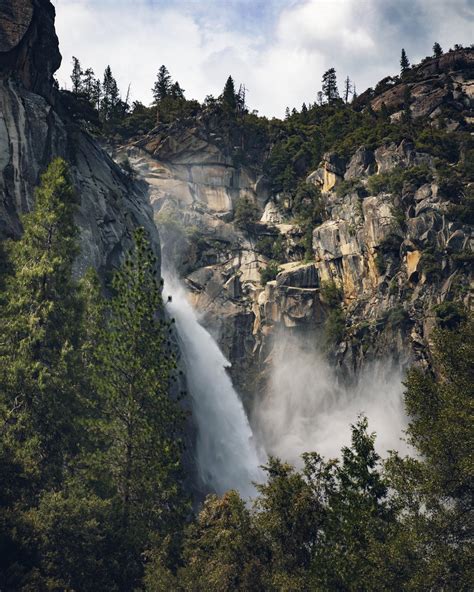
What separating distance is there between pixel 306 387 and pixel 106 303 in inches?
1362

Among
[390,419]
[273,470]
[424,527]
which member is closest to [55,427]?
[273,470]

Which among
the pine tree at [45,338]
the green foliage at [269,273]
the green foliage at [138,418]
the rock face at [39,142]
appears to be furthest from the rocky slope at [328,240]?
the pine tree at [45,338]

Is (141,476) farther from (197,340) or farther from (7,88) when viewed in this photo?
(197,340)

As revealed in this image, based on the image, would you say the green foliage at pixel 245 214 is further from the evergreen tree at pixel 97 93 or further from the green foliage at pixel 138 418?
the green foliage at pixel 138 418

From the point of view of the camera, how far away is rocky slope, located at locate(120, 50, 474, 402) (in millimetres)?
51719

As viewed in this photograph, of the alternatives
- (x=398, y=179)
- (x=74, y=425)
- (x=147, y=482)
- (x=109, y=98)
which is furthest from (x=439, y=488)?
(x=109, y=98)

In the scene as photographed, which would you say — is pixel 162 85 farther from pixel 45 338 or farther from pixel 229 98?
pixel 45 338

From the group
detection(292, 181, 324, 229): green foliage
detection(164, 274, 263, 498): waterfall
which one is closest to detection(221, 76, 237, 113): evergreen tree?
detection(292, 181, 324, 229): green foliage

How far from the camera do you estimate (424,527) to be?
16703 millimetres

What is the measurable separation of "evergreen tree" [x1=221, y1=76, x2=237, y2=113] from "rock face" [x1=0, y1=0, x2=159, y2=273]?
3650cm

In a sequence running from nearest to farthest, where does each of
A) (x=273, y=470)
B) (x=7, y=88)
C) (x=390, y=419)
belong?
(x=273, y=470), (x=7, y=88), (x=390, y=419)

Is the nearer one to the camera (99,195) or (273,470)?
(273,470)

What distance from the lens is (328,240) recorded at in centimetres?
5950

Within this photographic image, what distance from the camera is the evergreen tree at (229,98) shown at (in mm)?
77125
